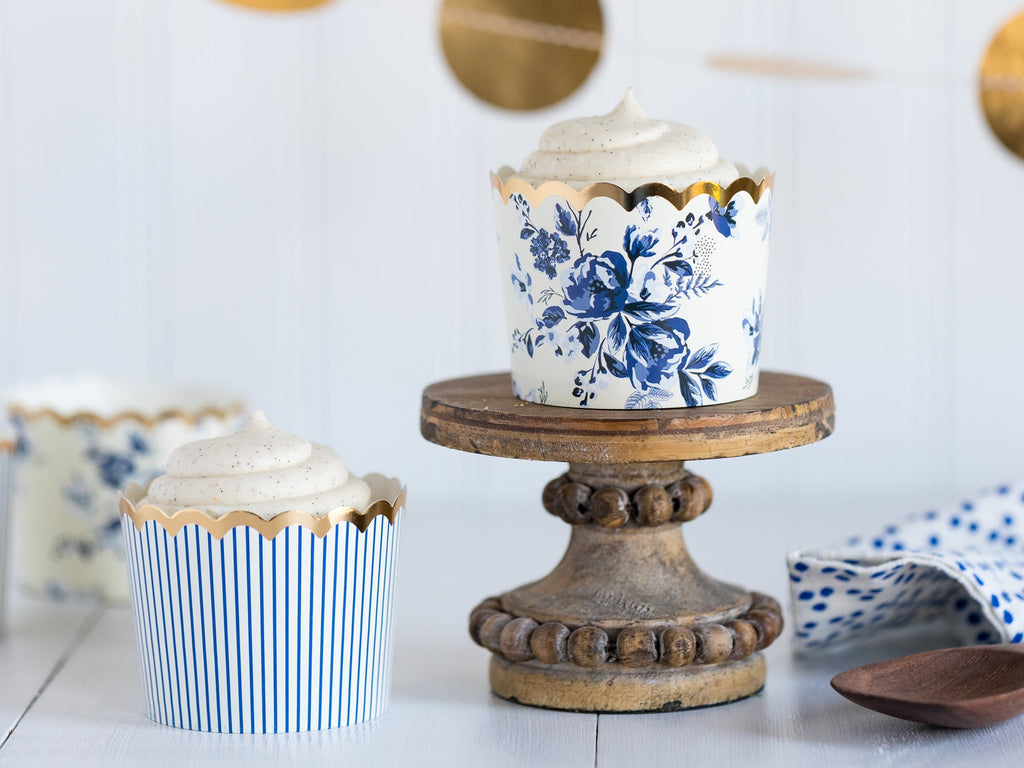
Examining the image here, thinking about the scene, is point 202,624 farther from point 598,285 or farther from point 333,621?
point 598,285

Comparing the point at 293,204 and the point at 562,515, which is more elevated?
the point at 293,204

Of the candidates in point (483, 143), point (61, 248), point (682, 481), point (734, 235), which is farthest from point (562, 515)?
point (61, 248)

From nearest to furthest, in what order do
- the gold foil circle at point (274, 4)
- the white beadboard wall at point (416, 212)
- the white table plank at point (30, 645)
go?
the white table plank at point (30, 645) < the gold foil circle at point (274, 4) < the white beadboard wall at point (416, 212)

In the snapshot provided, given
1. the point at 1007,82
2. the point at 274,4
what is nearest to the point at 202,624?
the point at 274,4

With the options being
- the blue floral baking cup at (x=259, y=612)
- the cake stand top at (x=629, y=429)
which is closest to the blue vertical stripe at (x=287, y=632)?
the blue floral baking cup at (x=259, y=612)

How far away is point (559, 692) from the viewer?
0.81 m

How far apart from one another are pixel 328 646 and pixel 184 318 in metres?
0.73

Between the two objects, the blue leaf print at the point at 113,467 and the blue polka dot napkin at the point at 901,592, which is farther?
the blue leaf print at the point at 113,467

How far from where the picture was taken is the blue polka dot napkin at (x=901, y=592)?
33.1 inches

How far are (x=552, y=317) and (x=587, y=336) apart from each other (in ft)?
0.08

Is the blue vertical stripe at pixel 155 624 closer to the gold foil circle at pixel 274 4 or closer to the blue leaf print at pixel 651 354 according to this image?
the blue leaf print at pixel 651 354

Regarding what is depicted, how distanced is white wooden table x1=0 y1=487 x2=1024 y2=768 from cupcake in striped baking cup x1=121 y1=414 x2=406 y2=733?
0.07ft

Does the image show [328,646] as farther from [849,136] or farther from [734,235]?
[849,136]

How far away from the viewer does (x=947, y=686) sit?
777 millimetres
